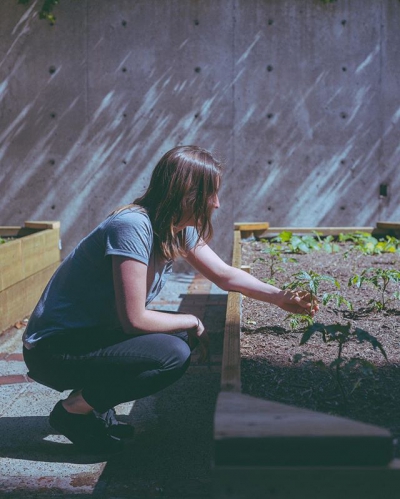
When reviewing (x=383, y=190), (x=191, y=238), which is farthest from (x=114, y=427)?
(x=383, y=190)

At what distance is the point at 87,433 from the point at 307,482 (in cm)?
146

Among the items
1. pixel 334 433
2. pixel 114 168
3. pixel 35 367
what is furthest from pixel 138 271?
pixel 114 168

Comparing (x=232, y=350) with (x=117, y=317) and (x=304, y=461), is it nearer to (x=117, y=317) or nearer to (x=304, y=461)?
(x=117, y=317)

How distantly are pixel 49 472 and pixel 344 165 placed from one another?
17.7 ft

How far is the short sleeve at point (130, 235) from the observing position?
8.32 ft

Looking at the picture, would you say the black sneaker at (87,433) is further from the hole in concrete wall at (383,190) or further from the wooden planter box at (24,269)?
the hole in concrete wall at (383,190)

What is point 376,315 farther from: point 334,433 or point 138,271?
point 334,433

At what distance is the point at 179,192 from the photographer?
2.63 meters

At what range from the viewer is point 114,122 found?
7.29 meters

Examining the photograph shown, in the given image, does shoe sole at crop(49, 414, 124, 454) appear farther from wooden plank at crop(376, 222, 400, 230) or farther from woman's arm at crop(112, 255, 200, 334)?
wooden plank at crop(376, 222, 400, 230)

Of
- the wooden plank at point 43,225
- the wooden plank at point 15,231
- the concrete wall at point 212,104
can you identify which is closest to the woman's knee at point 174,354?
the wooden plank at point 43,225

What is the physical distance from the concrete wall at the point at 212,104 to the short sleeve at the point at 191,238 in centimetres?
424

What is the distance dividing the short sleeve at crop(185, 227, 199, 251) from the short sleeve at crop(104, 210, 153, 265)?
335 mm

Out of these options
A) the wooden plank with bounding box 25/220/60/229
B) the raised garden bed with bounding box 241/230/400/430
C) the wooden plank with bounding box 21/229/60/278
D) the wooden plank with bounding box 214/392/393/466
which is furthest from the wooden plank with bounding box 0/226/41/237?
the wooden plank with bounding box 214/392/393/466
